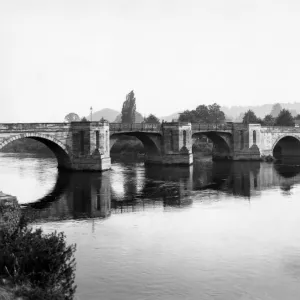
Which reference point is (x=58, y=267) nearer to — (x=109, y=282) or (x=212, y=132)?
(x=109, y=282)

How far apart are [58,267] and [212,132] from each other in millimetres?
66086

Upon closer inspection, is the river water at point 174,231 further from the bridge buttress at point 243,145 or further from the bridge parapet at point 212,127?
the bridge buttress at point 243,145

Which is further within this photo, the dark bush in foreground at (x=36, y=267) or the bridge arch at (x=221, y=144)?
the bridge arch at (x=221, y=144)

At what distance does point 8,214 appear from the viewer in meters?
19.0

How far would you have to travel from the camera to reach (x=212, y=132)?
80125 mm

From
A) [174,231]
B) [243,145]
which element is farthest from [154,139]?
[174,231]

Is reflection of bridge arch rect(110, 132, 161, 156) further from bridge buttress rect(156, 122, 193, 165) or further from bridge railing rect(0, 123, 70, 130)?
bridge railing rect(0, 123, 70, 130)

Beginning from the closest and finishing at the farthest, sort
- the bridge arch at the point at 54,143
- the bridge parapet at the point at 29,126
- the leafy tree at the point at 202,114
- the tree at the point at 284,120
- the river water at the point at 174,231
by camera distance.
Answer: the river water at the point at 174,231 < the bridge parapet at the point at 29,126 < the bridge arch at the point at 54,143 < the tree at the point at 284,120 < the leafy tree at the point at 202,114

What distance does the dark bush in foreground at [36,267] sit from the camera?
14.8 metres

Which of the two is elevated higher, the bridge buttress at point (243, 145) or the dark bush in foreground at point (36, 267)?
the bridge buttress at point (243, 145)

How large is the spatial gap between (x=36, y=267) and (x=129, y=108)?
125282 millimetres

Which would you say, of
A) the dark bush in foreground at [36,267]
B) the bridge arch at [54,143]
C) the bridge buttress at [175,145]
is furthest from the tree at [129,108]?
the dark bush in foreground at [36,267]

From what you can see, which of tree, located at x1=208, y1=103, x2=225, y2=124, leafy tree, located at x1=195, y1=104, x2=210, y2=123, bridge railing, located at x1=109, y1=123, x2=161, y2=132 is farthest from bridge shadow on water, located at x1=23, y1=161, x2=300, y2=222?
tree, located at x1=208, y1=103, x2=225, y2=124

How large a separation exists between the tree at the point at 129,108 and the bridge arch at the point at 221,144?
58682 millimetres
